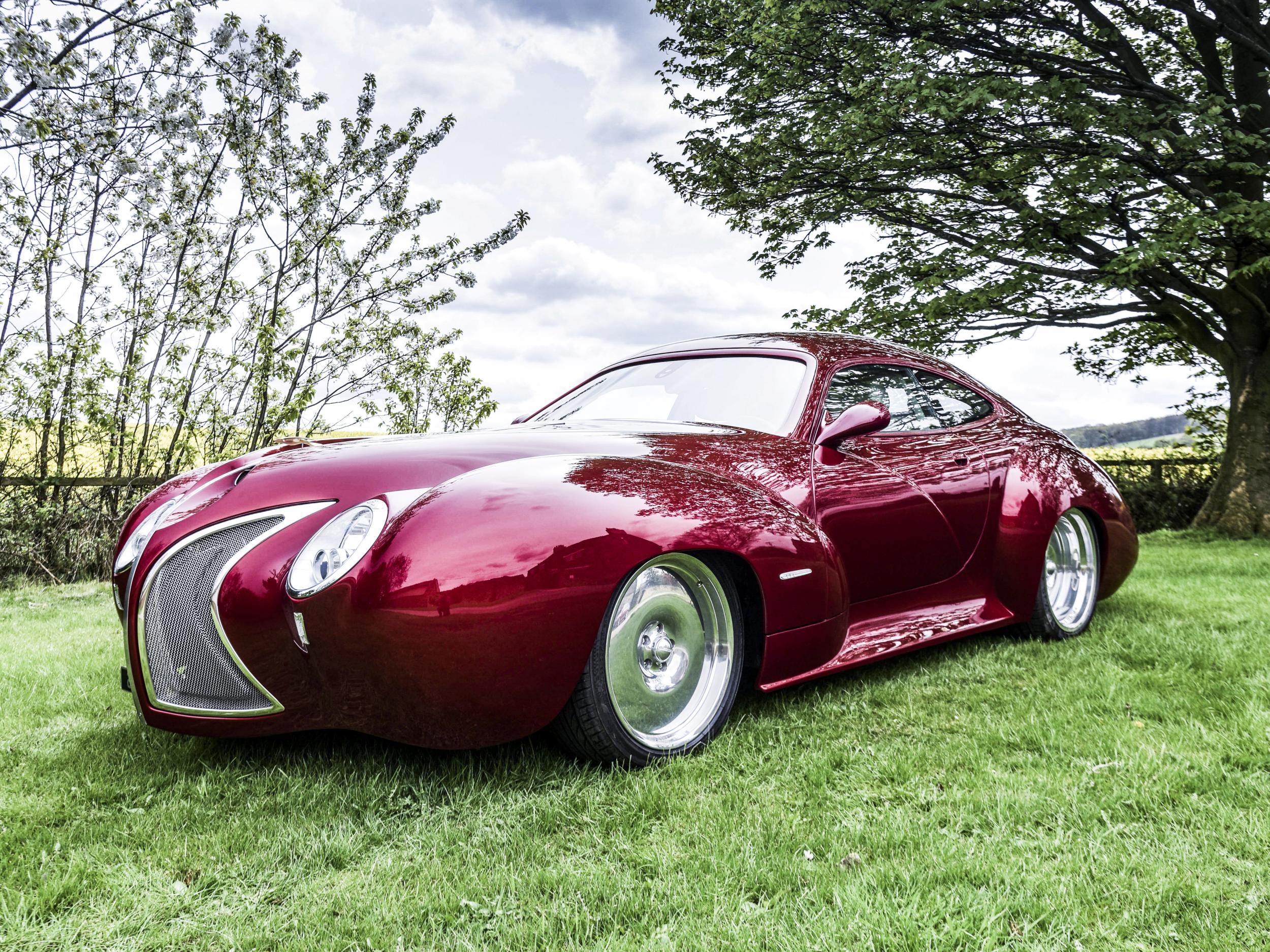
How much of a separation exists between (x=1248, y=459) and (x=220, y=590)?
12.7 meters

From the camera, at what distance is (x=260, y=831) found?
238 cm

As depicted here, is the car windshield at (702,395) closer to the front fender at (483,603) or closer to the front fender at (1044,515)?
the front fender at (483,603)

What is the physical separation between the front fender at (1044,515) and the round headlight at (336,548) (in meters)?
3.01

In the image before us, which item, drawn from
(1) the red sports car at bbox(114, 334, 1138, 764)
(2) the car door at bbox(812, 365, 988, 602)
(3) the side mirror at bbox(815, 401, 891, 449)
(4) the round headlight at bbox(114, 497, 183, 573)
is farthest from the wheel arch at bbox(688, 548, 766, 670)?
(4) the round headlight at bbox(114, 497, 183, 573)

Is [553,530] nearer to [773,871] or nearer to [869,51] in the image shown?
[773,871]

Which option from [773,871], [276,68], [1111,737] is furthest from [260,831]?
[276,68]

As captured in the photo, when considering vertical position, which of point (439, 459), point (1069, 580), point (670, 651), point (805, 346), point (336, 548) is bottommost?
point (1069, 580)

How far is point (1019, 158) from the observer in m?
10.9

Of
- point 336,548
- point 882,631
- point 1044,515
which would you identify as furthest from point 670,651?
point 1044,515

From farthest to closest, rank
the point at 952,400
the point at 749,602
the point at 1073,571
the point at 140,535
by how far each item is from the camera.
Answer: the point at 1073,571 → the point at 952,400 → the point at 140,535 → the point at 749,602

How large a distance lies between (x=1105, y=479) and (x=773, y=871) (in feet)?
12.6

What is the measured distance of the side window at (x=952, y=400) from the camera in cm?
457

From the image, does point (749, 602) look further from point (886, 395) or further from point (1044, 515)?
point (1044, 515)

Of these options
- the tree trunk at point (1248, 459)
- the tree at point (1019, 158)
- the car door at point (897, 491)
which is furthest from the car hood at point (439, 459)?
the tree trunk at point (1248, 459)
